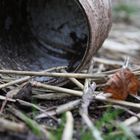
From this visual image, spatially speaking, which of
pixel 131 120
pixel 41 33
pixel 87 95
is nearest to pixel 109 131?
pixel 131 120

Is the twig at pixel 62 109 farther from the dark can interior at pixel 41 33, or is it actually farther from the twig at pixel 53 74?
the dark can interior at pixel 41 33

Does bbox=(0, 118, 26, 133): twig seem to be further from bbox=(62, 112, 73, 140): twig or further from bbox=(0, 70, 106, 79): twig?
bbox=(0, 70, 106, 79): twig

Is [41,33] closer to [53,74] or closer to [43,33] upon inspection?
[43,33]

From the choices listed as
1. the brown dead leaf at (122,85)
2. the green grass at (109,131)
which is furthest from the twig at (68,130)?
the brown dead leaf at (122,85)

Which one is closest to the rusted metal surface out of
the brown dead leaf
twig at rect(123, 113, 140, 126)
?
the brown dead leaf

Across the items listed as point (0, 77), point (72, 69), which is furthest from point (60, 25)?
point (0, 77)

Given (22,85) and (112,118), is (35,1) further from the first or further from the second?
(112,118)

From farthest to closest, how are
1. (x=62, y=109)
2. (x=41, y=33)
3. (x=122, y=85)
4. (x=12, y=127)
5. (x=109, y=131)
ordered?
(x=41, y=33) → (x=122, y=85) → (x=62, y=109) → (x=109, y=131) → (x=12, y=127)
